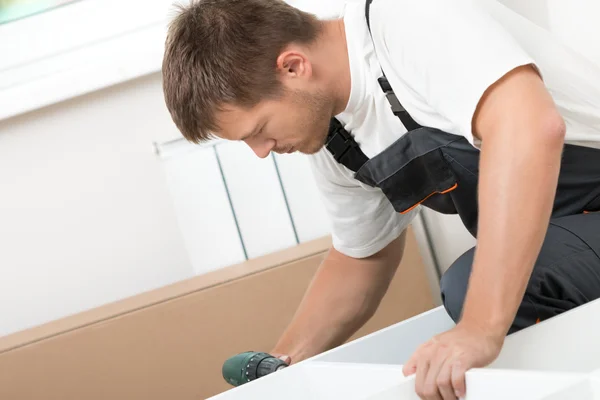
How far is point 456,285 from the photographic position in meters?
1.08

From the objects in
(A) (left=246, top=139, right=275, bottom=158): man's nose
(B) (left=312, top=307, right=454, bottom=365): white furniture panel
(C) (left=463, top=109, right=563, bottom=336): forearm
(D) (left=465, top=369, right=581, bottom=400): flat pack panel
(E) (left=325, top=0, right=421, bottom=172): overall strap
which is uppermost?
(A) (left=246, top=139, right=275, bottom=158): man's nose

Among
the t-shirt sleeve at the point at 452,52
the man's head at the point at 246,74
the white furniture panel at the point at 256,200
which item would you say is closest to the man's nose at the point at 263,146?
the man's head at the point at 246,74

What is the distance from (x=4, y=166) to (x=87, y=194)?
0.20 m

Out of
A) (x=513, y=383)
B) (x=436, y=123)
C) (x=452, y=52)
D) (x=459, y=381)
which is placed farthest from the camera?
(x=436, y=123)

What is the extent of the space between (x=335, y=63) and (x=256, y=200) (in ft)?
2.68

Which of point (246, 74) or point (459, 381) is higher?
point (246, 74)

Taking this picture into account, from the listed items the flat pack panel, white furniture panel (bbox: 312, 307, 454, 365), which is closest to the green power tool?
white furniture panel (bbox: 312, 307, 454, 365)

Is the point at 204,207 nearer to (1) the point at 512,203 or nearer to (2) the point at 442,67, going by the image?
(2) the point at 442,67

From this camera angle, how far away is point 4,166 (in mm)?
1956

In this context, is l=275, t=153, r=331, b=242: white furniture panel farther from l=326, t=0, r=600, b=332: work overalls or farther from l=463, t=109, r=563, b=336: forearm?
l=463, t=109, r=563, b=336: forearm

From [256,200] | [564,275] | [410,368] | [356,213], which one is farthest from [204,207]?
[410,368]

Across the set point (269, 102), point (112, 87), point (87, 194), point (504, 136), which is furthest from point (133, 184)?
point (504, 136)

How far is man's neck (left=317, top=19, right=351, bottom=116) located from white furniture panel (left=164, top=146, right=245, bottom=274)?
779 millimetres

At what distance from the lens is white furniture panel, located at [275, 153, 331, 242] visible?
1.97 meters
